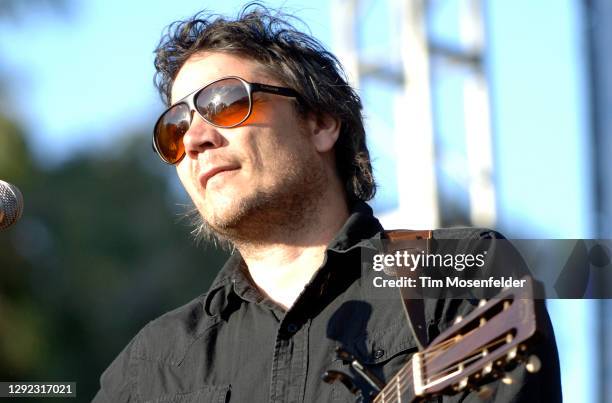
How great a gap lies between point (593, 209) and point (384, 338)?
42.6 inches

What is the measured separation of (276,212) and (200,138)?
1.20 feet

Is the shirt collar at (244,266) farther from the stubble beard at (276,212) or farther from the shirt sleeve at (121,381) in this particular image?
the shirt sleeve at (121,381)

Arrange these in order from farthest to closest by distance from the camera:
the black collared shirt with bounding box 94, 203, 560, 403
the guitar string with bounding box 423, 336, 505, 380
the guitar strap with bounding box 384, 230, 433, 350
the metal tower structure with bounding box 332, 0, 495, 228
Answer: the metal tower structure with bounding box 332, 0, 495, 228 < the black collared shirt with bounding box 94, 203, 560, 403 < the guitar strap with bounding box 384, 230, 433, 350 < the guitar string with bounding box 423, 336, 505, 380

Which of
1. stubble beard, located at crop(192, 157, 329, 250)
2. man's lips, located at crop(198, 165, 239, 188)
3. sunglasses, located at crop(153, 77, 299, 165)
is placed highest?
sunglasses, located at crop(153, 77, 299, 165)

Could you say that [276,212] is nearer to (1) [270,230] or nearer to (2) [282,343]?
(1) [270,230]

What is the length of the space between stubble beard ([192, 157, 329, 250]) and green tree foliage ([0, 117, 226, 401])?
42.3ft

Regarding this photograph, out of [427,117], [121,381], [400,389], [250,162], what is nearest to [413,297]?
[400,389]

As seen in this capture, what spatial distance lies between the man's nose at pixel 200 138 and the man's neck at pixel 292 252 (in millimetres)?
337

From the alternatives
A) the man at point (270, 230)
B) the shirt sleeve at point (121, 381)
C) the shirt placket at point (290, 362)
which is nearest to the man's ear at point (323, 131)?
the man at point (270, 230)

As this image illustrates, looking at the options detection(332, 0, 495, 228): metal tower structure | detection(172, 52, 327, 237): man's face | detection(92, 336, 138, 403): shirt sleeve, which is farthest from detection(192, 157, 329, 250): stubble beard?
detection(332, 0, 495, 228): metal tower structure

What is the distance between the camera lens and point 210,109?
4195mm

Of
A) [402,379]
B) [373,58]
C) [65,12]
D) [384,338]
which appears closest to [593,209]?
[384,338]

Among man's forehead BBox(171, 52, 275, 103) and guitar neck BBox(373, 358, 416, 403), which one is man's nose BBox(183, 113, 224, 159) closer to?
man's forehead BBox(171, 52, 275, 103)

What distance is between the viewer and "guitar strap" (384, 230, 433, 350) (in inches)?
136
